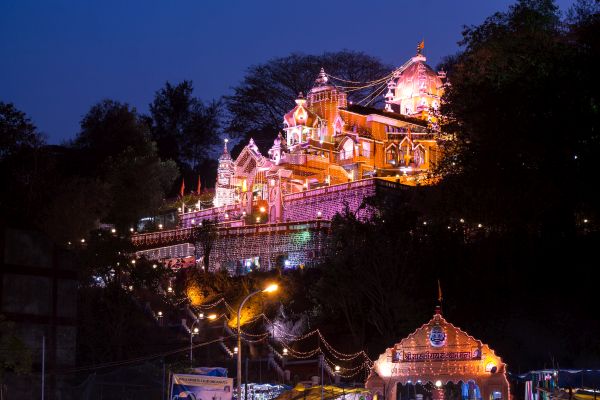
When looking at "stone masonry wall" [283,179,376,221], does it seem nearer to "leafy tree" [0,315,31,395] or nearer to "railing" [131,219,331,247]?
"railing" [131,219,331,247]

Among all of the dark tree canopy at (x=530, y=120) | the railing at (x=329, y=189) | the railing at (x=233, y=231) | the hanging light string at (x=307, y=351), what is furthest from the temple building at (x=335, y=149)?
the dark tree canopy at (x=530, y=120)

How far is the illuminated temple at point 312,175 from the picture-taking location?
69.2 m

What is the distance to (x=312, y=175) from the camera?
79.5 metres

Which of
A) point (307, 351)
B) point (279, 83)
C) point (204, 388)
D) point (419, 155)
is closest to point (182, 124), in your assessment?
point (279, 83)

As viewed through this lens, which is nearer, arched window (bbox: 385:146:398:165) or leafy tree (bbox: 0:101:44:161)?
leafy tree (bbox: 0:101:44:161)

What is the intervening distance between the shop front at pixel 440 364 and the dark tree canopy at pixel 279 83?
72959 millimetres

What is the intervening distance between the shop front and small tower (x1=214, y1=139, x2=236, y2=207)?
51.6m

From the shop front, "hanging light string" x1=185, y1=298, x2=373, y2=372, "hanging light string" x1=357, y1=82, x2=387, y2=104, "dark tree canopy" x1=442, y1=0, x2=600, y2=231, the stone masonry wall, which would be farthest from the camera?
"hanging light string" x1=357, y1=82, x2=387, y2=104

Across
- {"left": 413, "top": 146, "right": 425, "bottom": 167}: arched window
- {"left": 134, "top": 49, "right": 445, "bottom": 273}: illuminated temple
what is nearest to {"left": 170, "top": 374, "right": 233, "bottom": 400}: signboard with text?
{"left": 134, "top": 49, "right": 445, "bottom": 273}: illuminated temple

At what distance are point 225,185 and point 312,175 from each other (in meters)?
11.6

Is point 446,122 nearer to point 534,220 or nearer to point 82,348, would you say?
point 534,220

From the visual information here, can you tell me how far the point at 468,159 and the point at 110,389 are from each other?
20.1 m

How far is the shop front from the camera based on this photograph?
34719mm

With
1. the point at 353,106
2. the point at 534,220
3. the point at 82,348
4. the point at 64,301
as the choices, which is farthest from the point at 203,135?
the point at 64,301
